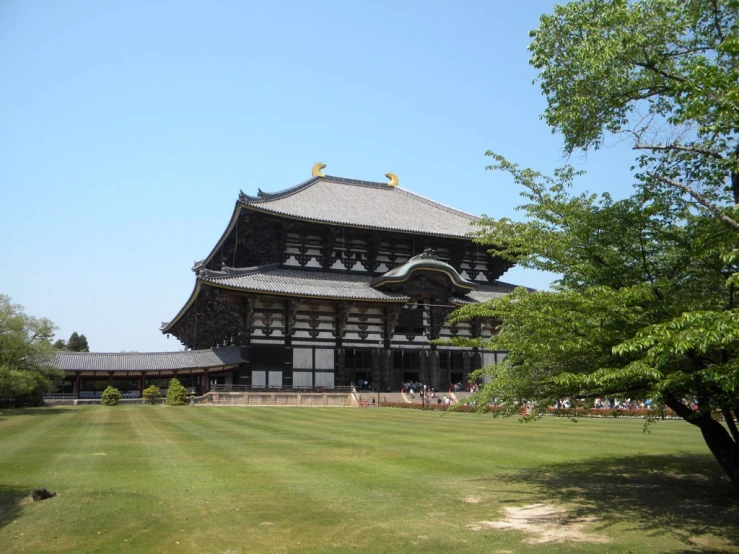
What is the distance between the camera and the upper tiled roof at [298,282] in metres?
40.3

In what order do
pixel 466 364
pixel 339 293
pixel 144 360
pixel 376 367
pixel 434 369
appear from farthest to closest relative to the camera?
pixel 466 364 → pixel 144 360 → pixel 434 369 → pixel 376 367 → pixel 339 293

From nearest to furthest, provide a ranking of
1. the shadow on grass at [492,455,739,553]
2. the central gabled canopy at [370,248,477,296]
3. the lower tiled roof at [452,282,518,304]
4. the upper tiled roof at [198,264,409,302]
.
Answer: the shadow on grass at [492,455,739,553] → the upper tiled roof at [198,264,409,302] → the central gabled canopy at [370,248,477,296] → the lower tiled roof at [452,282,518,304]

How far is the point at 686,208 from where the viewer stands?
11188 mm

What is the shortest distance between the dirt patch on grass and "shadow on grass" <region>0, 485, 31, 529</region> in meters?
7.45

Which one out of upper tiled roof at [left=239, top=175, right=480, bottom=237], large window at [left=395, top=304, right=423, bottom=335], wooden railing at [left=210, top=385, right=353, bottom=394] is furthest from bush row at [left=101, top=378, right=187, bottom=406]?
large window at [left=395, top=304, right=423, bottom=335]

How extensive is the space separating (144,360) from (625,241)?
1752 inches

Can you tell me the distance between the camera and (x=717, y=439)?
1098 centimetres

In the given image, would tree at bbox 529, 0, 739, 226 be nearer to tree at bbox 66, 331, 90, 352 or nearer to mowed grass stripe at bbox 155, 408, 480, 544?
mowed grass stripe at bbox 155, 408, 480, 544

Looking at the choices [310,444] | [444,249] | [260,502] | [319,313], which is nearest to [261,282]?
[319,313]

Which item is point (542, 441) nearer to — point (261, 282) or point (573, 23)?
point (573, 23)

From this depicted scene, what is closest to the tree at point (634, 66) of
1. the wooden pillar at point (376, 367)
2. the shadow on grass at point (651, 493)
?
the shadow on grass at point (651, 493)

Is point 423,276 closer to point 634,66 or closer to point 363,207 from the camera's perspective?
point 363,207

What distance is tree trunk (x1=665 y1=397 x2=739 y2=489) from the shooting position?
1070cm

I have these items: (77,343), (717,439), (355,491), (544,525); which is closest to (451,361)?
(355,491)
